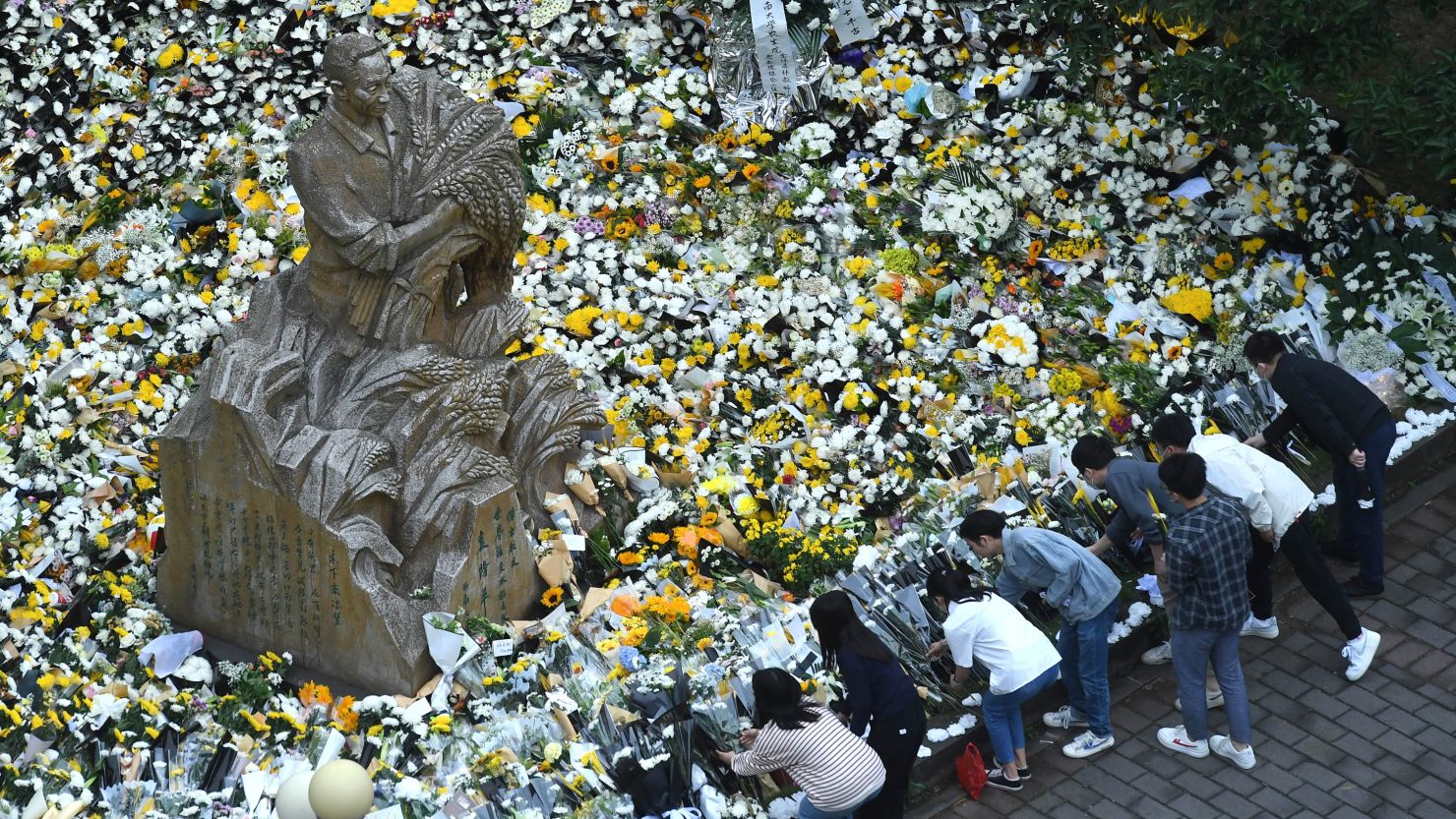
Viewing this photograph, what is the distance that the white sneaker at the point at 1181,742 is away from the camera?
7945 mm

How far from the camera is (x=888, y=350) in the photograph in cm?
1012

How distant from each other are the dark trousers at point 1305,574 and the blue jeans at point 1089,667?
843 millimetres

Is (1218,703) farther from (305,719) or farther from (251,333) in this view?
(251,333)

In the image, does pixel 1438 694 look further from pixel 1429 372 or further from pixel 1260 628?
pixel 1429 372

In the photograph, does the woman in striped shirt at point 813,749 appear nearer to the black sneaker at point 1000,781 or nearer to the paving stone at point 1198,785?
the black sneaker at point 1000,781

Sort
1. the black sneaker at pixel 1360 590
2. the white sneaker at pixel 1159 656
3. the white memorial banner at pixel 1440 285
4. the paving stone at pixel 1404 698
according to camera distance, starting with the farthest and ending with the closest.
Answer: the white memorial banner at pixel 1440 285 < the black sneaker at pixel 1360 590 < the white sneaker at pixel 1159 656 < the paving stone at pixel 1404 698

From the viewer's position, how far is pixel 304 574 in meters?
8.09

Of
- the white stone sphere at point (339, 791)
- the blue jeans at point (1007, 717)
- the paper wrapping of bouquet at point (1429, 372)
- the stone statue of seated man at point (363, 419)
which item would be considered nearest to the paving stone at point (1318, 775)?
the blue jeans at point (1007, 717)

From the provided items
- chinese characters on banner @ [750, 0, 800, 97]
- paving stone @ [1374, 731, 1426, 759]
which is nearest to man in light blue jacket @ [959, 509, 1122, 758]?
paving stone @ [1374, 731, 1426, 759]

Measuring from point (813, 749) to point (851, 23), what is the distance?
18.6ft

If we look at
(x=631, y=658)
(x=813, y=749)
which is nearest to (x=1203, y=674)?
(x=813, y=749)

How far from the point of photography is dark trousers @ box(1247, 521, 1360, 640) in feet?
27.1

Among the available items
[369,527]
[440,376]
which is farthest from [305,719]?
[440,376]

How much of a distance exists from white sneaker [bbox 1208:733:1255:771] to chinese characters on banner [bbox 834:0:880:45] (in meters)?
5.01
